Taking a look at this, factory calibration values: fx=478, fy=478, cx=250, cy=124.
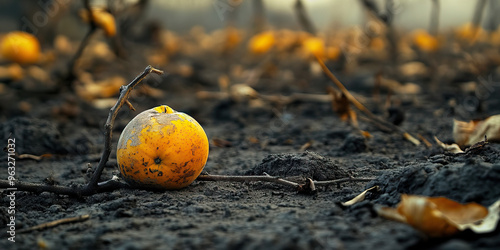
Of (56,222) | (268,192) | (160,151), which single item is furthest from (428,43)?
(56,222)

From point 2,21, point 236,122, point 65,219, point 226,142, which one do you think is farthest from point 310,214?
point 2,21

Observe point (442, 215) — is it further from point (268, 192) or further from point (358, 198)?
point (268, 192)

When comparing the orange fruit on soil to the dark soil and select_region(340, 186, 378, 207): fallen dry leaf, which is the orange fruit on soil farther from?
select_region(340, 186, 378, 207): fallen dry leaf

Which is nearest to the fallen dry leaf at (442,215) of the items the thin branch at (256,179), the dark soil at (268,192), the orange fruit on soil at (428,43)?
the dark soil at (268,192)

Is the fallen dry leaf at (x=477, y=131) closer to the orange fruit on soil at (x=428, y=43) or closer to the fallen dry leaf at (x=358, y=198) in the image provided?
the fallen dry leaf at (x=358, y=198)

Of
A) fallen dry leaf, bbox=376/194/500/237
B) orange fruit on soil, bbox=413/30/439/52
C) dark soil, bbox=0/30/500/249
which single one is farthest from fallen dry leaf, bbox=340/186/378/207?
orange fruit on soil, bbox=413/30/439/52
